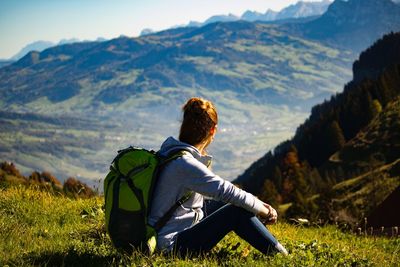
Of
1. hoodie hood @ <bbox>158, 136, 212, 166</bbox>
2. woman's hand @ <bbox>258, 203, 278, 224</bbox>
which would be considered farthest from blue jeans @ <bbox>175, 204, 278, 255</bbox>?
hoodie hood @ <bbox>158, 136, 212, 166</bbox>

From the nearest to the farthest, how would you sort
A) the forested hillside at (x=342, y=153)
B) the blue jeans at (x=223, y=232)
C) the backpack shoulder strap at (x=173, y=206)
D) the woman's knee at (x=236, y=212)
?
the backpack shoulder strap at (x=173, y=206) → the blue jeans at (x=223, y=232) → the woman's knee at (x=236, y=212) → the forested hillside at (x=342, y=153)

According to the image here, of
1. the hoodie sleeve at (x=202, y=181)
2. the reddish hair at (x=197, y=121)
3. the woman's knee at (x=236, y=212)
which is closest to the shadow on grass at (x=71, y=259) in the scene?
the hoodie sleeve at (x=202, y=181)

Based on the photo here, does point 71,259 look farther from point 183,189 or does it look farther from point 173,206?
point 183,189

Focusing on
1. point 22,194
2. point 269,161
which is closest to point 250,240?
point 22,194

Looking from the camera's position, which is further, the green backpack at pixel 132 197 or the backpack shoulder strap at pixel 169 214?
the backpack shoulder strap at pixel 169 214

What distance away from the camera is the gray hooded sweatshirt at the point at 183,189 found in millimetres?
6707

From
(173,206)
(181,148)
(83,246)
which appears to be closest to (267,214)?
(173,206)

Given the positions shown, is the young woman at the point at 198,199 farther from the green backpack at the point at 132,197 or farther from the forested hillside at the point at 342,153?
the forested hillside at the point at 342,153

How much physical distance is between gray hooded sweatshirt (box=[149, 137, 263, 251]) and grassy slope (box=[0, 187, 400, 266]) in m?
0.51

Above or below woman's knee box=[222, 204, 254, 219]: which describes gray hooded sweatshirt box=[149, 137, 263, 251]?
above

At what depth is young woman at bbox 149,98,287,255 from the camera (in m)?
6.75

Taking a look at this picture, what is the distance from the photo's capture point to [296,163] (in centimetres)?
14662

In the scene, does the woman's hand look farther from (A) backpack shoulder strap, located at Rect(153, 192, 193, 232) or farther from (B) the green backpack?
(B) the green backpack

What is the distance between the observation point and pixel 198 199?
24.1ft
